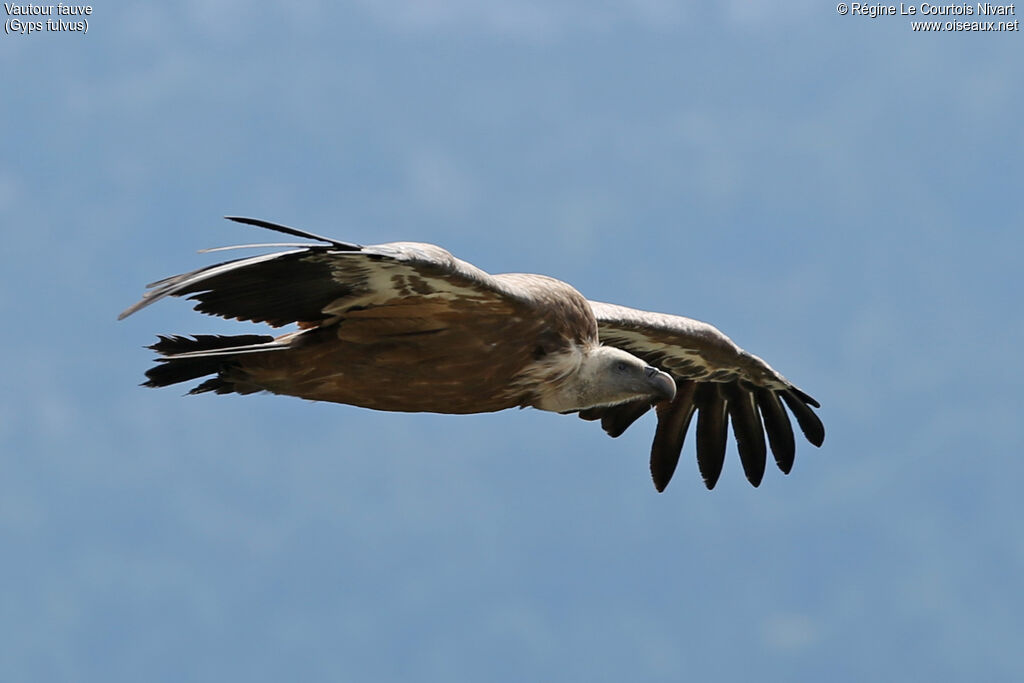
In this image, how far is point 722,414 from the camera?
10031 mm

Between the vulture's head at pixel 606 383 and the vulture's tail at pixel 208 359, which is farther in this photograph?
the vulture's head at pixel 606 383

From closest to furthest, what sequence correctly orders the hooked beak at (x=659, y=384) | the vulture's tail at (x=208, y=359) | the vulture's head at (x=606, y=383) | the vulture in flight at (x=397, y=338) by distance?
the vulture in flight at (x=397, y=338) → the vulture's tail at (x=208, y=359) → the vulture's head at (x=606, y=383) → the hooked beak at (x=659, y=384)

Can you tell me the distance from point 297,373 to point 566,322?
1401 mm

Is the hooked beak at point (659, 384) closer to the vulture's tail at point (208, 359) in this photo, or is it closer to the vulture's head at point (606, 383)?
the vulture's head at point (606, 383)

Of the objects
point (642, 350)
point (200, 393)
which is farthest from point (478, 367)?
point (642, 350)

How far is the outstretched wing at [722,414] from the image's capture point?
9.80 m

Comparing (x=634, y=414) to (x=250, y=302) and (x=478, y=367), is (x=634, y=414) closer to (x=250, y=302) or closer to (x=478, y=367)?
(x=478, y=367)

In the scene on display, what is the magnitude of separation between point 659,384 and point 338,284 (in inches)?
80.5

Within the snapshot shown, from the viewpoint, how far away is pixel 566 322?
729 cm

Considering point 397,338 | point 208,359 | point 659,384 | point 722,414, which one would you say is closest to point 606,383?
point 659,384

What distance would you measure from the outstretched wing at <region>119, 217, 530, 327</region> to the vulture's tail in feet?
1.04

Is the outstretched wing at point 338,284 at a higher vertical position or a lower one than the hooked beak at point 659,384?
higher

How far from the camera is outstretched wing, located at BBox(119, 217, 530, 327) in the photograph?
6125 millimetres

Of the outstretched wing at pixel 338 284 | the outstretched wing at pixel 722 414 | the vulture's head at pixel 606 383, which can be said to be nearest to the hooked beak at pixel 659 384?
the vulture's head at pixel 606 383
